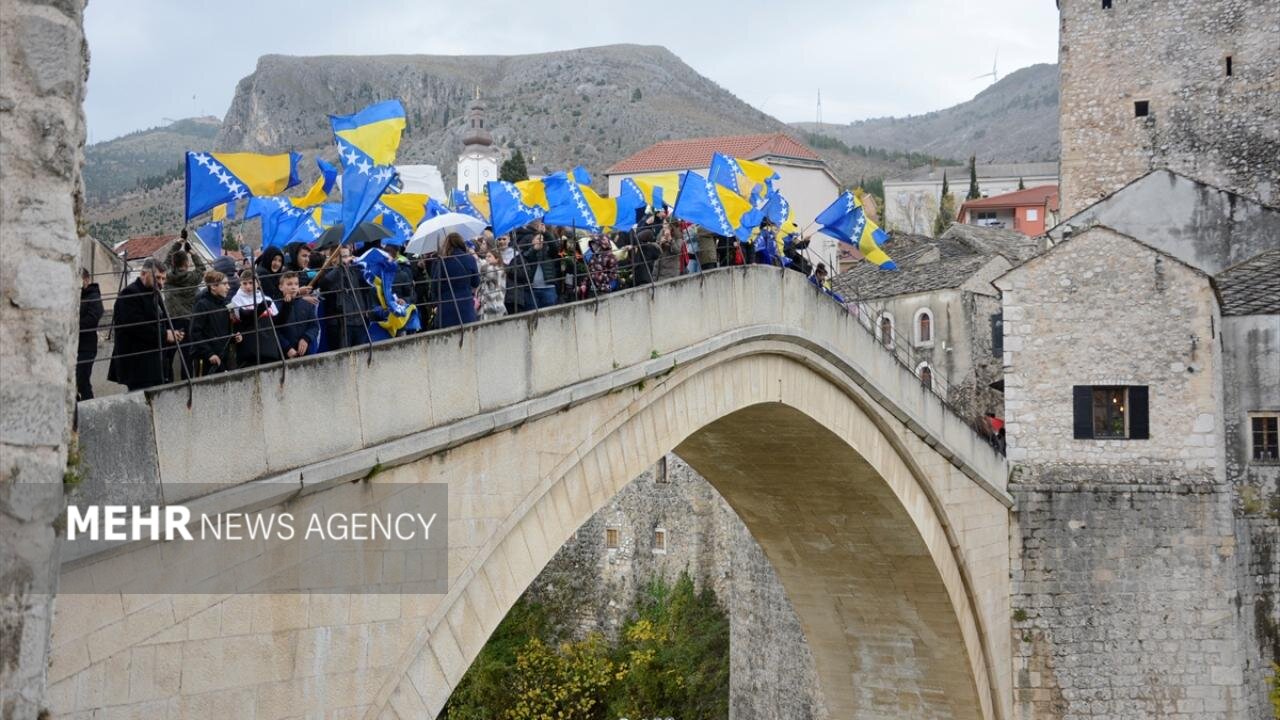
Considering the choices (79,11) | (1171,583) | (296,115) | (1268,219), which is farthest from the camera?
(296,115)

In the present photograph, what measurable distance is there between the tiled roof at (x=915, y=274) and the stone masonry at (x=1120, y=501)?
1245 cm

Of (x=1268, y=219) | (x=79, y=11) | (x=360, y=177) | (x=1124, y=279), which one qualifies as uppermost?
(x=1268, y=219)

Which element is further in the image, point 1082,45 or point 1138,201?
point 1082,45

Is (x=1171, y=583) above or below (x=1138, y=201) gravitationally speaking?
below

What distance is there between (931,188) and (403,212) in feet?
273

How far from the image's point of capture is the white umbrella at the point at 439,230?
11023mm

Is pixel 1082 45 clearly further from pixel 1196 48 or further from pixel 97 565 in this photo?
pixel 97 565

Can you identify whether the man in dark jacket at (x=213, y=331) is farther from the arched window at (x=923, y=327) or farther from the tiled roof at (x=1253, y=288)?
the arched window at (x=923, y=327)

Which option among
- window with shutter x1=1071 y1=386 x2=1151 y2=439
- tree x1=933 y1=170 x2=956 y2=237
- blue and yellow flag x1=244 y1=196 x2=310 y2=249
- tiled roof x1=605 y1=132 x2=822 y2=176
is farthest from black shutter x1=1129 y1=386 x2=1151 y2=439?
tree x1=933 y1=170 x2=956 y2=237

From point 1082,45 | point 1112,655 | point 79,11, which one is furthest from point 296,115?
point 79,11

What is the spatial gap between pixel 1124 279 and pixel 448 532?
1270cm

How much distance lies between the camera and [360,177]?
9508 mm

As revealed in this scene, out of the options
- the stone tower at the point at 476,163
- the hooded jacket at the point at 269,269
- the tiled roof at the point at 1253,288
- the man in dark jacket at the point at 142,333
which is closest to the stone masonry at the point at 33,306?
the man in dark jacket at the point at 142,333

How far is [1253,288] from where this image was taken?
20.7m
